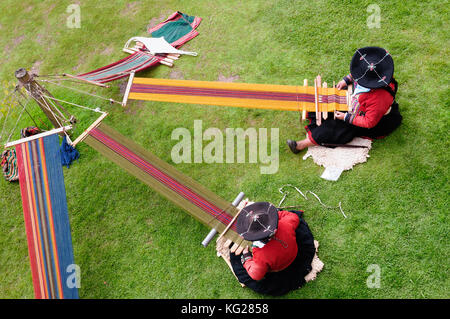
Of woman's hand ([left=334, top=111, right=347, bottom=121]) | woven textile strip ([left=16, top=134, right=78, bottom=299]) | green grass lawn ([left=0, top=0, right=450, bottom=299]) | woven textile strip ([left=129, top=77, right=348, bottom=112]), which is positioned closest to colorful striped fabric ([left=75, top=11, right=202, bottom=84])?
green grass lawn ([left=0, top=0, right=450, bottom=299])

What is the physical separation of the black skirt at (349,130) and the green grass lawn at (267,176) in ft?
0.68

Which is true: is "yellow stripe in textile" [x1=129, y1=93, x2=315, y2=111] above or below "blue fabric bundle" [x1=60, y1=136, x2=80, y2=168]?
above

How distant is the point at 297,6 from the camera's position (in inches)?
264

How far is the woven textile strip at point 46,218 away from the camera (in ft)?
13.8

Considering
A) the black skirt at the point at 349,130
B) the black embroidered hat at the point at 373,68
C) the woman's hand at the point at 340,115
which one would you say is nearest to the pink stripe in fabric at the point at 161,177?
the black skirt at the point at 349,130

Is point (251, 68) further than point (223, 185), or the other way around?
point (251, 68)

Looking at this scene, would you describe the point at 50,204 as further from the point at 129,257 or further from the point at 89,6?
the point at 89,6

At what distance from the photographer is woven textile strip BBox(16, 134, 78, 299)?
4.20m

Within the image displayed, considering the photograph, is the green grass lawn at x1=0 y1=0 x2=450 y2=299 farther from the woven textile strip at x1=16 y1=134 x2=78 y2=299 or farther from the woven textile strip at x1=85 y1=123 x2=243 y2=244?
the woven textile strip at x1=16 y1=134 x2=78 y2=299

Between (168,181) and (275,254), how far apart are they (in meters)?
1.78

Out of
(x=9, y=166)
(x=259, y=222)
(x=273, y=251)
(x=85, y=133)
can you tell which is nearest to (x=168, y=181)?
(x=85, y=133)

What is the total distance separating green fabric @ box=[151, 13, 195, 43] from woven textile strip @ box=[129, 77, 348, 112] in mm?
2041

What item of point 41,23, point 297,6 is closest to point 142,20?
point 41,23

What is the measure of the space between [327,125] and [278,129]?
32.7 inches
